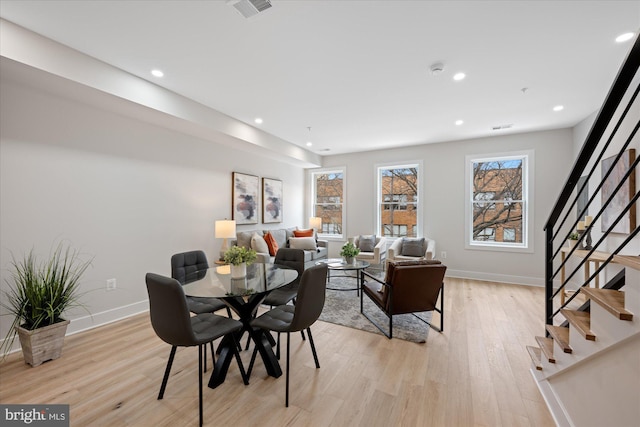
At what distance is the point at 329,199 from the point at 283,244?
1.94 meters

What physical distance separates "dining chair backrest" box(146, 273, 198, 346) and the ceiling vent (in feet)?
6.42

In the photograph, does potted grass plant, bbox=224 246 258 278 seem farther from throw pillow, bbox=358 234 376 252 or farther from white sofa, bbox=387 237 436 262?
throw pillow, bbox=358 234 376 252

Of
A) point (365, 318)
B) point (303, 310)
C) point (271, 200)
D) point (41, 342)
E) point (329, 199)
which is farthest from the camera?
point (329, 199)

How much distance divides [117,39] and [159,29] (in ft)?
1.49

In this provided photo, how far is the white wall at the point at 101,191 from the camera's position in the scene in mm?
2529

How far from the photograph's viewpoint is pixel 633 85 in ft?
9.86

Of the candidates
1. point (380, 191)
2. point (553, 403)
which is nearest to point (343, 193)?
point (380, 191)

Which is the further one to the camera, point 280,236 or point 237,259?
point 280,236

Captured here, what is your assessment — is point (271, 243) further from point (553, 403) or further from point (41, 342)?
point (553, 403)

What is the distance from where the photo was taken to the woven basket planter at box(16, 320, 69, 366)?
7.42 feet

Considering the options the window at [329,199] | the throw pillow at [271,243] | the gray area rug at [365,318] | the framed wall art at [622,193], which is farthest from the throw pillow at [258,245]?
the framed wall art at [622,193]

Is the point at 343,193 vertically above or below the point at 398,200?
above

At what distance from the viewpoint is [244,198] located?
5.17 metres

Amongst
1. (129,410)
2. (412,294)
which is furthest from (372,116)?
(129,410)
